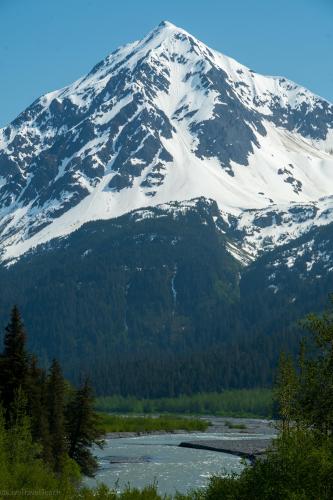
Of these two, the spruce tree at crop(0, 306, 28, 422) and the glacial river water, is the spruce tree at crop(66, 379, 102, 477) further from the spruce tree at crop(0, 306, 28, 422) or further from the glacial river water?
the spruce tree at crop(0, 306, 28, 422)

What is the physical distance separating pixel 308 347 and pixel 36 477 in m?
20.8

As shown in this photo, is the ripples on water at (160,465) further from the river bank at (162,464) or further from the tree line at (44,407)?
the tree line at (44,407)

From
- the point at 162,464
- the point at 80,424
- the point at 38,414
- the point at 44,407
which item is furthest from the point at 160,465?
the point at 38,414

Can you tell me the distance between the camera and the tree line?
85.6 m

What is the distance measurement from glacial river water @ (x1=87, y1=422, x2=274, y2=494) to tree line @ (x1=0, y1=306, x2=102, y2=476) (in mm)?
6159

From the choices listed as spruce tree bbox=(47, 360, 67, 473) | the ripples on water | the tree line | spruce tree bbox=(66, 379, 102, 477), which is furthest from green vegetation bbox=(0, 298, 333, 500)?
spruce tree bbox=(66, 379, 102, 477)

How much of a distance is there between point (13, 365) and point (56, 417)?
14279mm

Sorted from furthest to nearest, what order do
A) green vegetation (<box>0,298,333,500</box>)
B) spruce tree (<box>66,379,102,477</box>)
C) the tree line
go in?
1. spruce tree (<box>66,379,102,477</box>)
2. the tree line
3. green vegetation (<box>0,298,333,500</box>)

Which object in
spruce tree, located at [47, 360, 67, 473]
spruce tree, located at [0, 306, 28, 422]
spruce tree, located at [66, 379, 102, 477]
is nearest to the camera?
spruce tree, located at [0, 306, 28, 422]

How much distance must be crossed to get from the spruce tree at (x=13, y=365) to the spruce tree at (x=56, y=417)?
1150cm

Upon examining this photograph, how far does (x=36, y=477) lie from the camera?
6975 centimetres

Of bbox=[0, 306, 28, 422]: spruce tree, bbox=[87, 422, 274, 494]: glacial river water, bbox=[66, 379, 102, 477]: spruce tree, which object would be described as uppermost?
bbox=[0, 306, 28, 422]: spruce tree

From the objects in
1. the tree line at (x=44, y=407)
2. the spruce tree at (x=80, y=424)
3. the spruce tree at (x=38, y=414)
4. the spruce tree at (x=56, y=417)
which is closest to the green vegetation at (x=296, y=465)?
the tree line at (x=44, y=407)

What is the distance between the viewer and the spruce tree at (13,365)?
8575 cm
